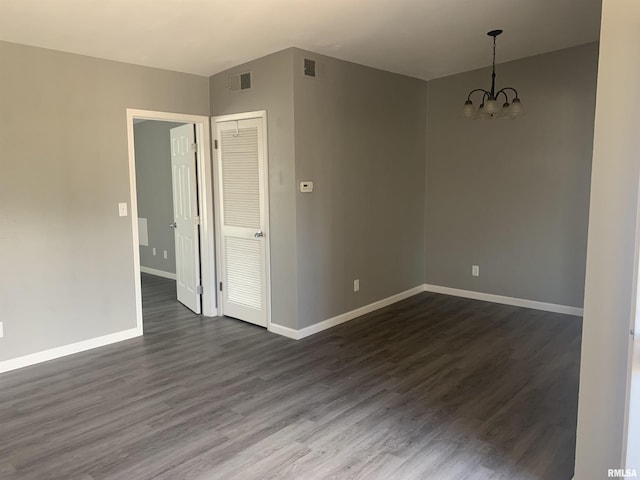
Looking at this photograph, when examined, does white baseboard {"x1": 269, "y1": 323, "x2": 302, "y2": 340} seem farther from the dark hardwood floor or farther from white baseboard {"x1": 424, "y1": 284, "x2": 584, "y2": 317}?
white baseboard {"x1": 424, "y1": 284, "x2": 584, "y2": 317}

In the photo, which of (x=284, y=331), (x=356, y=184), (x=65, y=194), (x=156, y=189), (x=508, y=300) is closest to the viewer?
(x=65, y=194)

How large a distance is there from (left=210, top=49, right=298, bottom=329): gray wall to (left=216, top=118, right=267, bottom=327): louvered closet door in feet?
0.46

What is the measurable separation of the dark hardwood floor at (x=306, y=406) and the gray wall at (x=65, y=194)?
1.30 ft

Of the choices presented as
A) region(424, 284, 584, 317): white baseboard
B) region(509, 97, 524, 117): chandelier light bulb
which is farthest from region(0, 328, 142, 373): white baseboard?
region(509, 97, 524, 117): chandelier light bulb

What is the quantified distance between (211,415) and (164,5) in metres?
2.76

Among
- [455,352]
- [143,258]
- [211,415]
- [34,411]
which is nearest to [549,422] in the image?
[455,352]

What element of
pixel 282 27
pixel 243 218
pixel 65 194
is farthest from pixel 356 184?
pixel 65 194

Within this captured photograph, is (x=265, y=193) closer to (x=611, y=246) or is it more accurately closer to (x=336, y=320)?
(x=336, y=320)

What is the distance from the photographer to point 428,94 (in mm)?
5777

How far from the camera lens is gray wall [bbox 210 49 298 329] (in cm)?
411

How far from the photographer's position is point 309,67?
4164 millimetres

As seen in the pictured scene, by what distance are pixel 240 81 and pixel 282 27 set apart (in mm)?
1081

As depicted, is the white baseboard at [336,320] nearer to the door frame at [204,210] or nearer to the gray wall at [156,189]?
the door frame at [204,210]

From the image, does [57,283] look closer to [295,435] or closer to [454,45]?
[295,435]
